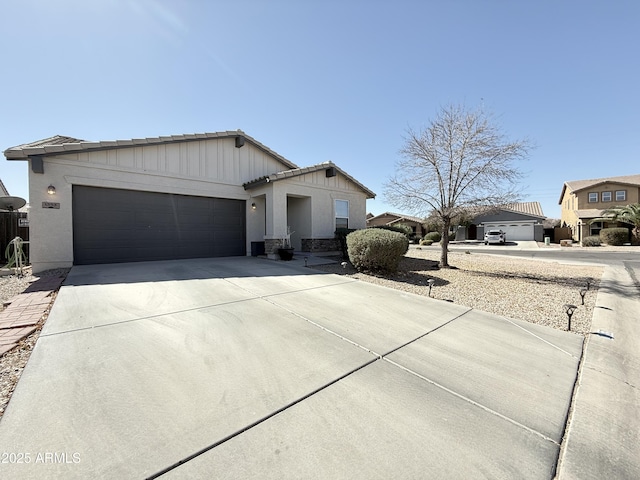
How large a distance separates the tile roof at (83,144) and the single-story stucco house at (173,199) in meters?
0.03

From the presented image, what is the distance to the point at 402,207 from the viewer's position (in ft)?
34.2

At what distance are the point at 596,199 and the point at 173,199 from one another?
125 feet

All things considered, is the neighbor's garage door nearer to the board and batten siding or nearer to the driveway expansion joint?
the board and batten siding

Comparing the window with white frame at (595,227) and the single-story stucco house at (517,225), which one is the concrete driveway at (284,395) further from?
the single-story stucco house at (517,225)

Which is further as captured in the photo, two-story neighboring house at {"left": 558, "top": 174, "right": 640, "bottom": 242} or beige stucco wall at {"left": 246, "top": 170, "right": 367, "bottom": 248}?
two-story neighboring house at {"left": 558, "top": 174, "right": 640, "bottom": 242}

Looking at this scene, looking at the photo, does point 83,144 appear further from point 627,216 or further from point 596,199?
point 596,199

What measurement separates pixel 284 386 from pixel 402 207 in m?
9.21

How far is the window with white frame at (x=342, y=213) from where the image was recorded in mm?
12723

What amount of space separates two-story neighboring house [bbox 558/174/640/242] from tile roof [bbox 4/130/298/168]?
3075 centimetres

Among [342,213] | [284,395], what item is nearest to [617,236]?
[342,213]

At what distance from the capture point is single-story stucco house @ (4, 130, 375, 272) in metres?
7.81

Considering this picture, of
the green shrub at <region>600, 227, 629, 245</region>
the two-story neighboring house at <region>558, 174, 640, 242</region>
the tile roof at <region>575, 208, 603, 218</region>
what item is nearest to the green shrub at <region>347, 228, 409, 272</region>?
the green shrub at <region>600, 227, 629, 245</region>

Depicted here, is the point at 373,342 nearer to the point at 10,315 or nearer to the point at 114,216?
the point at 10,315

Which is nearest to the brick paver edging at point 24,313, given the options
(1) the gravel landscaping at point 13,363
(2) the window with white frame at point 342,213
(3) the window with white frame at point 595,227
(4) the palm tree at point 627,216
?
(1) the gravel landscaping at point 13,363
